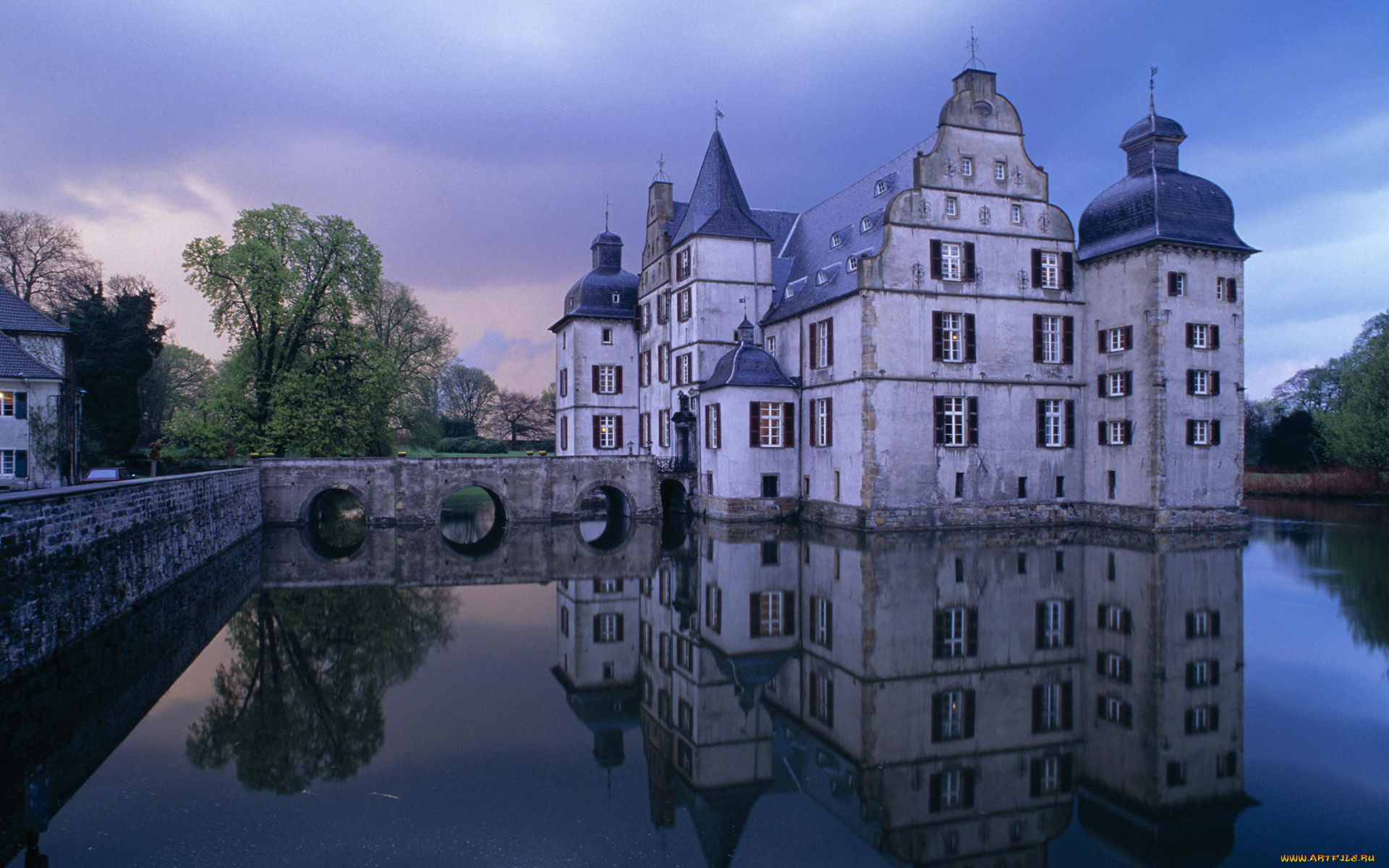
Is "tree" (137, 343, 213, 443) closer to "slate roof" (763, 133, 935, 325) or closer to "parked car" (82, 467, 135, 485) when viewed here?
"parked car" (82, 467, 135, 485)

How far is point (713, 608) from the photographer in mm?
15719

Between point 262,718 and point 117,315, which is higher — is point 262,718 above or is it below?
below

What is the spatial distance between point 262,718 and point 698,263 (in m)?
24.0

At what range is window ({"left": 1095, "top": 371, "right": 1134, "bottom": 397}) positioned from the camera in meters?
27.0

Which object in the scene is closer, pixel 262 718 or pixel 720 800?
pixel 720 800

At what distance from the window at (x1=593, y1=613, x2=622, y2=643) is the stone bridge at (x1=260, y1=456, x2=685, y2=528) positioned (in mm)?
15693

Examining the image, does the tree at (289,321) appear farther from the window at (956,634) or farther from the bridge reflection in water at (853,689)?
the window at (956,634)

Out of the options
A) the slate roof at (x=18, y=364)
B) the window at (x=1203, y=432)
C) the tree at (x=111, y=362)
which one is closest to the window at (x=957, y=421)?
the window at (x=1203, y=432)

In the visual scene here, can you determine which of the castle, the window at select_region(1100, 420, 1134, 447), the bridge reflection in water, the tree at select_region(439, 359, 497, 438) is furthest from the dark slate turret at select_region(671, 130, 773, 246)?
the tree at select_region(439, 359, 497, 438)

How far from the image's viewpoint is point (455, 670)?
11680 millimetres

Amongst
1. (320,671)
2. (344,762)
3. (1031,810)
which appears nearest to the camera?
(1031,810)

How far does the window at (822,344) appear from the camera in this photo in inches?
1101

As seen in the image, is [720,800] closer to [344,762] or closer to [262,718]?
[344,762]

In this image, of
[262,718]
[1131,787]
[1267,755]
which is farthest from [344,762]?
[1267,755]
